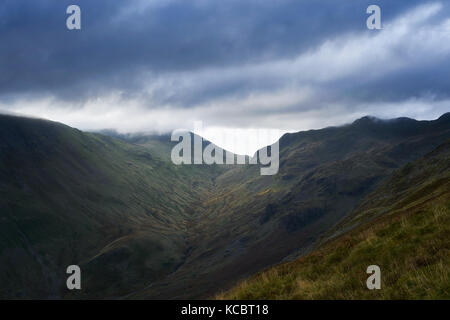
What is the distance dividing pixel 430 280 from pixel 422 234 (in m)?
5.20

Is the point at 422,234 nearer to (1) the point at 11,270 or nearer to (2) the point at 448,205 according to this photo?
(2) the point at 448,205

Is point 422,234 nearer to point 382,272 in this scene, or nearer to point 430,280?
point 382,272

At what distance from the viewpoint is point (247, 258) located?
199625mm

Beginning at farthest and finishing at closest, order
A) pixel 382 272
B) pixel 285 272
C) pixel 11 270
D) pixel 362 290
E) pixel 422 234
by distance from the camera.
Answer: pixel 11 270 < pixel 285 272 < pixel 422 234 < pixel 382 272 < pixel 362 290

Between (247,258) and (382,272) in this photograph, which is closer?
(382,272)

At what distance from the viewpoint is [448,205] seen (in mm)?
19969

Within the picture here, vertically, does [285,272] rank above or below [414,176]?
below

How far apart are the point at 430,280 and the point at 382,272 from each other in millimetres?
2829
